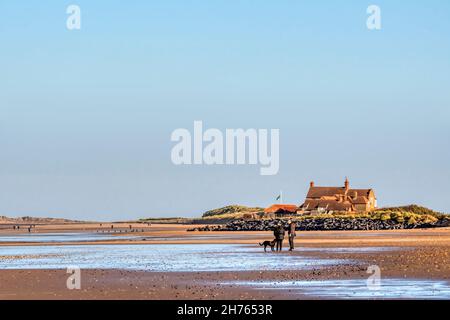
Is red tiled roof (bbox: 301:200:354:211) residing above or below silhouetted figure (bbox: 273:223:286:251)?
below

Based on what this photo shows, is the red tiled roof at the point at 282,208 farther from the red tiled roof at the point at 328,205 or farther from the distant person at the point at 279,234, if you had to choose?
the distant person at the point at 279,234

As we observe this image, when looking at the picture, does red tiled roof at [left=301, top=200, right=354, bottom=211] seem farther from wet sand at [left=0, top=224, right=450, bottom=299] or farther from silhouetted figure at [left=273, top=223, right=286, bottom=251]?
wet sand at [left=0, top=224, right=450, bottom=299]

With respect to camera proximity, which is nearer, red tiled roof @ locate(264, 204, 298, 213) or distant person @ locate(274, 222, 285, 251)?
distant person @ locate(274, 222, 285, 251)

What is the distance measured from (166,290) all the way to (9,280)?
22.4 ft

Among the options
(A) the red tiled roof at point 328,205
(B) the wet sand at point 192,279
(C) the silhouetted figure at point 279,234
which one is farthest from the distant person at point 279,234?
(A) the red tiled roof at point 328,205

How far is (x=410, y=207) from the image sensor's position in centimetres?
14975

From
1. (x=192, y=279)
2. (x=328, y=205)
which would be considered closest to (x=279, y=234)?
(x=192, y=279)

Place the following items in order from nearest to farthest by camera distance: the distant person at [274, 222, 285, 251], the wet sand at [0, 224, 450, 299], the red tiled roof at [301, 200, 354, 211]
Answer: the wet sand at [0, 224, 450, 299] → the distant person at [274, 222, 285, 251] → the red tiled roof at [301, 200, 354, 211]

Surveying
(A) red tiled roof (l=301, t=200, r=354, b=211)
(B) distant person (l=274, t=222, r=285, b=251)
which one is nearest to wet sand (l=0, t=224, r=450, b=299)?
(B) distant person (l=274, t=222, r=285, b=251)
